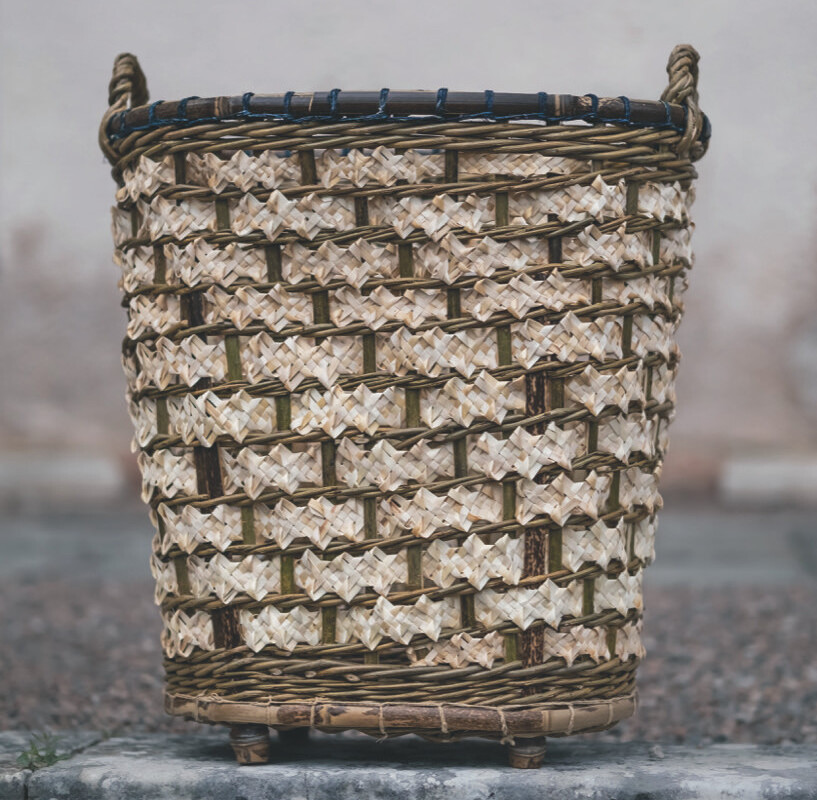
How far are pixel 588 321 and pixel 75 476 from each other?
14.1 feet

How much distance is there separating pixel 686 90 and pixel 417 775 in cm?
114

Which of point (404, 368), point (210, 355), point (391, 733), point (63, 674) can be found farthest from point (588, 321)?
point (63, 674)

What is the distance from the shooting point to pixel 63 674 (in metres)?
3.40

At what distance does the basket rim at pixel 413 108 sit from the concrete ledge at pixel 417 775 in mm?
984

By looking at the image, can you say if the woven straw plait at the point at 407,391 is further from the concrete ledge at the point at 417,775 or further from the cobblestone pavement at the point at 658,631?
the cobblestone pavement at the point at 658,631

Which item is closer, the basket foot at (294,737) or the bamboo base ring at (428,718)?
the bamboo base ring at (428,718)

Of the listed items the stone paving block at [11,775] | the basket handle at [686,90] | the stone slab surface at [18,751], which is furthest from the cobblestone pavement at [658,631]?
the basket handle at [686,90]

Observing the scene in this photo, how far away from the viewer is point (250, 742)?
185 cm

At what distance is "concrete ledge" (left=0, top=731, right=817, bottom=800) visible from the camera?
1771 mm

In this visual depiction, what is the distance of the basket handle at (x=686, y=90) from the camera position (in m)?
1.83

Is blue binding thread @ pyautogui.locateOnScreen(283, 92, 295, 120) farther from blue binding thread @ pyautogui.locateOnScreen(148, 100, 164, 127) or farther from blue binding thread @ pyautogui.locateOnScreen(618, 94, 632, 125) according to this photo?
blue binding thread @ pyautogui.locateOnScreen(618, 94, 632, 125)

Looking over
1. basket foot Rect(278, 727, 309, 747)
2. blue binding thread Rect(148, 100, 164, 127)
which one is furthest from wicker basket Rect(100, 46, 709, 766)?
basket foot Rect(278, 727, 309, 747)

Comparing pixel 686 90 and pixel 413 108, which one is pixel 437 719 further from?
pixel 686 90

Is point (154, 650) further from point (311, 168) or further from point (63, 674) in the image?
point (311, 168)
